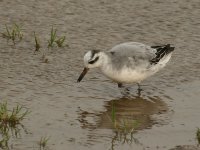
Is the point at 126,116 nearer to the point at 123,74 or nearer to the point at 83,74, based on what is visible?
the point at 123,74

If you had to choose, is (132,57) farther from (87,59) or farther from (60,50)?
(60,50)

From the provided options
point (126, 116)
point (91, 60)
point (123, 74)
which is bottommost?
point (126, 116)

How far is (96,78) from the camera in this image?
11711 millimetres

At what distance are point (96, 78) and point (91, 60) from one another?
81 cm

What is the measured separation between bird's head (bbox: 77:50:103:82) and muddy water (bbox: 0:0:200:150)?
11.3 inches

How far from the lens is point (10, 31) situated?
13031 mm

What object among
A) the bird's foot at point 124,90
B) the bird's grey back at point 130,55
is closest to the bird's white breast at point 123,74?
the bird's grey back at point 130,55

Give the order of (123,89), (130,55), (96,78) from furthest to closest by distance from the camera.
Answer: (96,78)
(123,89)
(130,55)

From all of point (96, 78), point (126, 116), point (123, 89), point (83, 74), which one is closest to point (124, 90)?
point (123, 89)

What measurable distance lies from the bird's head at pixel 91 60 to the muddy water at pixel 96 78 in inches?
11.3

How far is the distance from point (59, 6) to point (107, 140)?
5.77 meters

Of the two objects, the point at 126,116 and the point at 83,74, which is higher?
the point at 83,74

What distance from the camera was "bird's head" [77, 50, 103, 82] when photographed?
10938 mm

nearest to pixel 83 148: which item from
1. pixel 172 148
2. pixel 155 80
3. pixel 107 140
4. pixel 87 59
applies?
pixel 107 140
